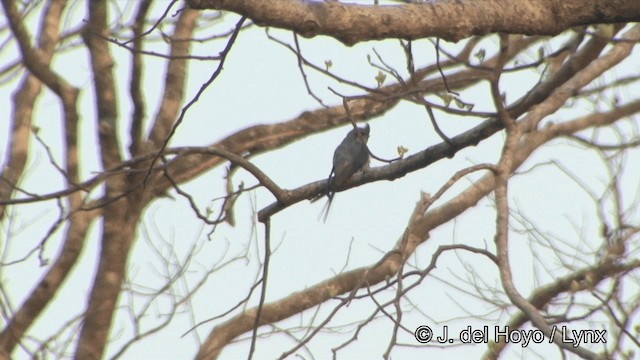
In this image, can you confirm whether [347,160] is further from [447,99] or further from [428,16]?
[428,16]

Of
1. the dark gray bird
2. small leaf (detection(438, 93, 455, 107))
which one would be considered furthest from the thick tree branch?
the dark gray bird

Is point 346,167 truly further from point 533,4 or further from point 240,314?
point 240,314

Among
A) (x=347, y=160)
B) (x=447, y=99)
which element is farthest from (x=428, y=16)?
(x=347, y=160)

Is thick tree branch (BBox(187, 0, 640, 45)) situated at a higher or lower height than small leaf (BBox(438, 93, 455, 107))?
lower

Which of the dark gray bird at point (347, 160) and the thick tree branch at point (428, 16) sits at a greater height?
the dark gray bird at point (347, 160)

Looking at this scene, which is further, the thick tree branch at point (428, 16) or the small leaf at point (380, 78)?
the small leaf at point (380, 78)

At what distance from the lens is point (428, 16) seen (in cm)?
249

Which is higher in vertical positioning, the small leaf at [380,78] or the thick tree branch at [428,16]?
the small leaf at [380,78]

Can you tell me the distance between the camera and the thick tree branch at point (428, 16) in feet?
7.37

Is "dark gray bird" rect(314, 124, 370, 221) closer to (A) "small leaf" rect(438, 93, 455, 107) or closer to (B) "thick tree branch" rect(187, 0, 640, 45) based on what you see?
(A) "small leaf" rect(438, 93, 455, 107)

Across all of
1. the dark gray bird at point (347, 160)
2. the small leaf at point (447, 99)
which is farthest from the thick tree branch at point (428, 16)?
the dark gray bird at point (347, 160)

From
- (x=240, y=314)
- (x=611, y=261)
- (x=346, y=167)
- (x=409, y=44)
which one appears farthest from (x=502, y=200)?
(x=240, y=314)

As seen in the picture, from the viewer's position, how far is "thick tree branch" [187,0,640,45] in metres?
2.25

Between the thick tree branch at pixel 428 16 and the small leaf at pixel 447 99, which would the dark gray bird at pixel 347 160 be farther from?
the thick tree branch at pixel 428 16
